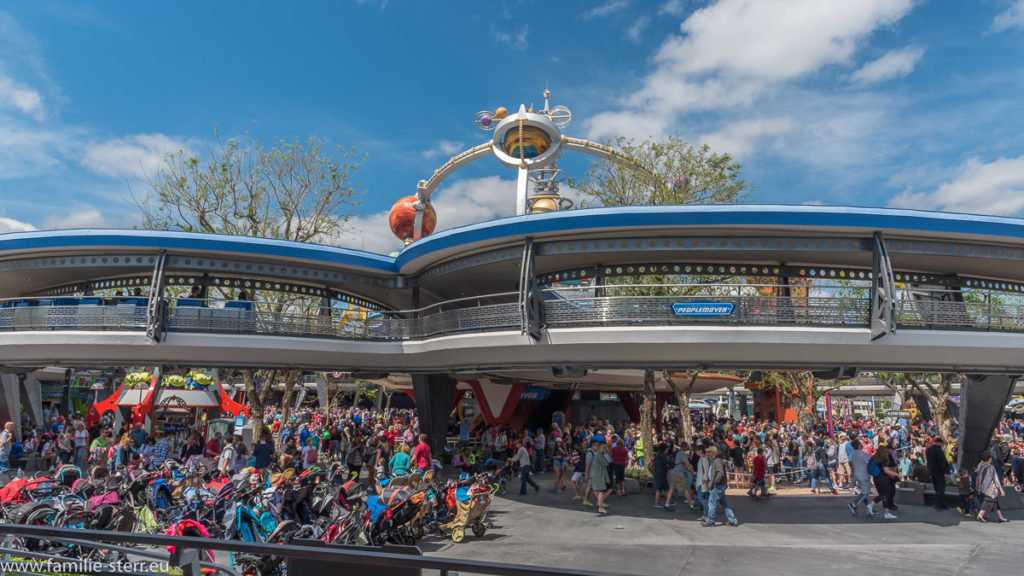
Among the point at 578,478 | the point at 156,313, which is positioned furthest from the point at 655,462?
the point at 156,313

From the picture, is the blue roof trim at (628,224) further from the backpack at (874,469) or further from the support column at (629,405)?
the support column at (629,405)

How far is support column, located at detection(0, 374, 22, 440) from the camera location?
24.9 m

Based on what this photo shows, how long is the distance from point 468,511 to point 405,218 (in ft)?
63.1

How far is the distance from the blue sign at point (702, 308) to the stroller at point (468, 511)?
240 inches

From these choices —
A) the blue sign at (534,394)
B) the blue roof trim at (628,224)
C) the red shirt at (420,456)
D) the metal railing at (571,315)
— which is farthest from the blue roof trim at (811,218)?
the blue sign at (534,394)

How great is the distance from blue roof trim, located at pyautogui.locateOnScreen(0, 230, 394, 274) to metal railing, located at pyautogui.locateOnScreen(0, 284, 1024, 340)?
163 cm

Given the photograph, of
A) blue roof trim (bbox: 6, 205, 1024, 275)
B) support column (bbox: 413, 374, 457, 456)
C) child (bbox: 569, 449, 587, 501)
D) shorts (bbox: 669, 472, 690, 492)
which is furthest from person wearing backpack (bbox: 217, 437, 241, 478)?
shorts (bbox: 669, 472, 690, 492)

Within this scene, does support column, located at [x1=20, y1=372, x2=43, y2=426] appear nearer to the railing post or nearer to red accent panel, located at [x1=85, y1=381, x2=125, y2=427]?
red accent panel, located at [x1=85, y1=381, x2=125, y2=427]

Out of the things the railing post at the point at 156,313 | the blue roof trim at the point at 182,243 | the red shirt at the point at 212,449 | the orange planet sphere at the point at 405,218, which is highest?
the orange planet sphere at the point at 405,218

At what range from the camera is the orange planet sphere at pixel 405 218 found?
97.9 feet

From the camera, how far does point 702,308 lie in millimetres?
15227

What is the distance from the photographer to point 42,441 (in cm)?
2497

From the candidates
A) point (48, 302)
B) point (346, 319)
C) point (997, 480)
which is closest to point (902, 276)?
point (997, 480)

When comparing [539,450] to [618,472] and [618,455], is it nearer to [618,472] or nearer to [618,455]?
[618,472]
